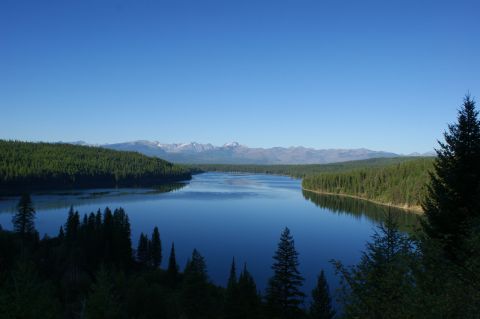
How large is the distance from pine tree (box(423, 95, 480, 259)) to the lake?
101 feet

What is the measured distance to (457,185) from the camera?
1739 cm

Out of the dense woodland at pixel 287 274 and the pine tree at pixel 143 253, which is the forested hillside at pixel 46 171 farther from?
the pine tree at pixel 143 253

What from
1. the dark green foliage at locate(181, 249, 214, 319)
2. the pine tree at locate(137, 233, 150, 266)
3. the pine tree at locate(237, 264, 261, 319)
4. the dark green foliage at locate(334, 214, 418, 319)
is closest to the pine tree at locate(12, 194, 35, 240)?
the pine tree at locate(137, 233, 150, 266)

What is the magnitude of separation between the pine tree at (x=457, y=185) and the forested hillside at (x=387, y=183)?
93.2m

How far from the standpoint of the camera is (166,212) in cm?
10112

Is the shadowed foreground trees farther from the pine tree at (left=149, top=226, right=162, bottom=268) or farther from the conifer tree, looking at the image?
the conifer tree

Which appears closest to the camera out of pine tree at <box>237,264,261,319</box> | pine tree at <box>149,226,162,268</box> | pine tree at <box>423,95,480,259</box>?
pine tree at <box>423,95,480,259</box>

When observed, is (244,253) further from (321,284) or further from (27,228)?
(27,228)

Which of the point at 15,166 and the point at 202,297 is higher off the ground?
the point at 15,166

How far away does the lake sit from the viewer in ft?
190

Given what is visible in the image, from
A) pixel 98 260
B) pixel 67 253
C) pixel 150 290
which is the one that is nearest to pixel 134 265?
pixel 98 260

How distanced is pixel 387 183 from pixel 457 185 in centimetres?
13620

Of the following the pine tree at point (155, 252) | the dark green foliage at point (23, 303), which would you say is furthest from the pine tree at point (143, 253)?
the dark green foliage at point (23, 303)

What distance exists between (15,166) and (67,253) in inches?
4541
